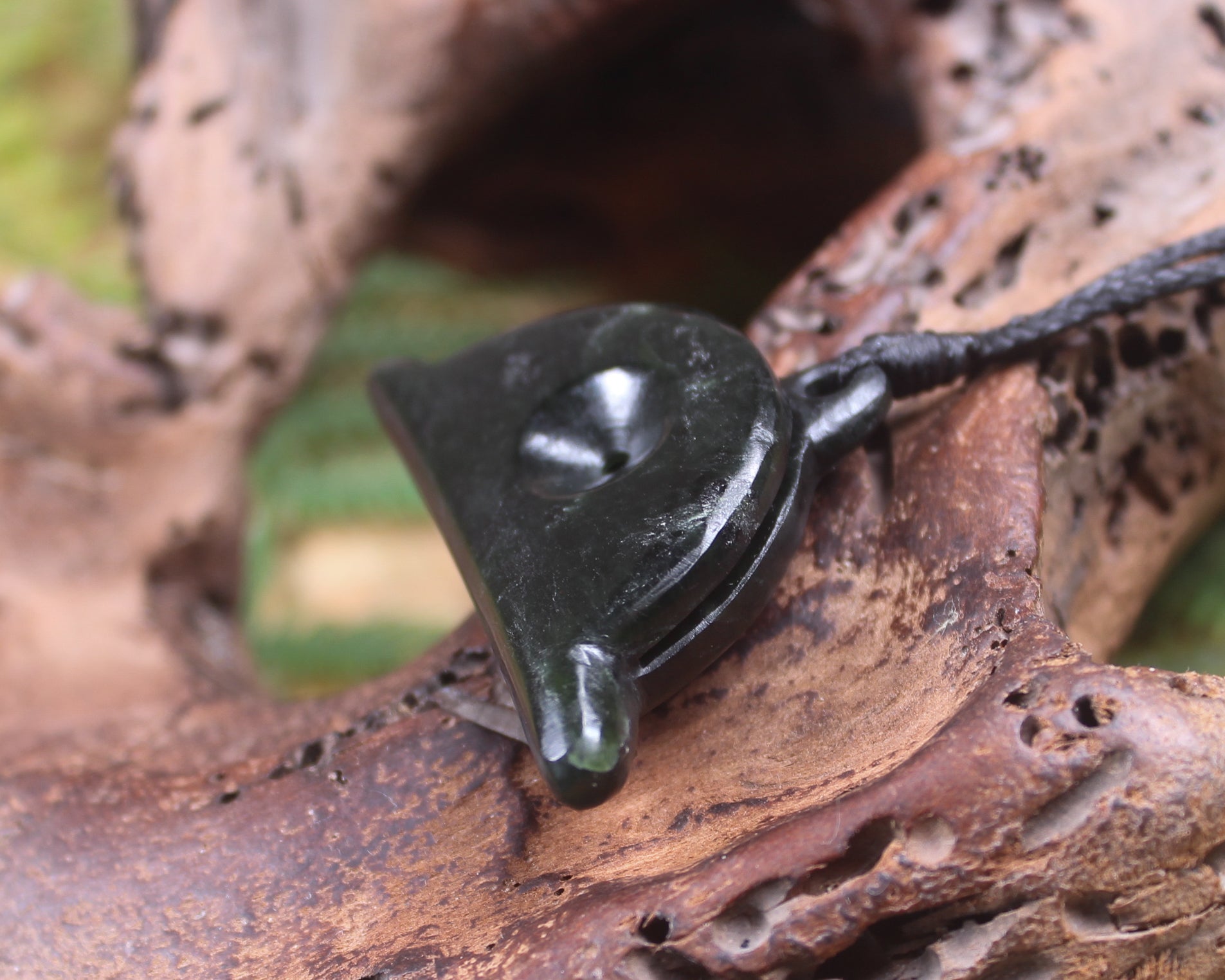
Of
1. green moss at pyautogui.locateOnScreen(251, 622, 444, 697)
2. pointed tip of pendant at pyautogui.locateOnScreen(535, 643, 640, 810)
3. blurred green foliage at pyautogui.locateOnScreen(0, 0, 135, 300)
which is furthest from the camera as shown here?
blurred green foliage at pyautogui.locateOnScreen(0, 0, 135, 300)

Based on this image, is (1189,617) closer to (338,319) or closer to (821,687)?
(821,687)

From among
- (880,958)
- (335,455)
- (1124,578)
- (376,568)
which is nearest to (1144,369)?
(1124,578)

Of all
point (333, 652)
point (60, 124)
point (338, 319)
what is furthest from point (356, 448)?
point (60, 124)

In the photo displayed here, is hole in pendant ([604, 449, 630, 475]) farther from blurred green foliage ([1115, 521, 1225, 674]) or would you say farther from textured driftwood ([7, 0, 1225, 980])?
blurred green foliage ([1115, 521, 1225, 674])

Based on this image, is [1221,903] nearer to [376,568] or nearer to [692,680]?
[692,680]

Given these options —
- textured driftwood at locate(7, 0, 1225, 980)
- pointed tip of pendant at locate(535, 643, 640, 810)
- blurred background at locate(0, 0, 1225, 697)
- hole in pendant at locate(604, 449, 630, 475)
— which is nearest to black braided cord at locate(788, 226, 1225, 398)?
textured driftwood at locate(7, 0, 1225, 980)
